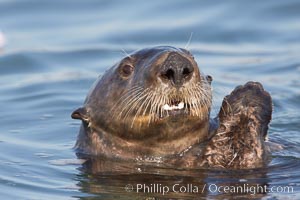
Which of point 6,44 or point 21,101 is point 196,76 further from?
point 6,44

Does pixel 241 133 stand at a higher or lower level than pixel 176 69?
lower

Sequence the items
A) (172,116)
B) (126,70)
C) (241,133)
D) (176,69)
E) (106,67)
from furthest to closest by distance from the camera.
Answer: (106,67)
(126,70)
(241,133)
(172,116)
(176,69)

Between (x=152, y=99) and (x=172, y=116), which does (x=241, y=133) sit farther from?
(x=152, y=99)

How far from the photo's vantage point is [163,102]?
7207 mm

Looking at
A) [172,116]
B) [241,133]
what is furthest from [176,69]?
[241,133]

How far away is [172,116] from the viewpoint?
7340 millimetres

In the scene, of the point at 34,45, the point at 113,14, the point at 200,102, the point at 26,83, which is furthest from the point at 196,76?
the point at 113,14

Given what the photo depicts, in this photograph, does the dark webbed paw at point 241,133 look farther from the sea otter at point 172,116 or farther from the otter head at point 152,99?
the otter head at point 152,99

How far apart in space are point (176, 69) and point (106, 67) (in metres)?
5.05

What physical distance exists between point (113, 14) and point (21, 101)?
357 cm

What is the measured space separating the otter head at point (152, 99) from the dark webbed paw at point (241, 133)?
177 millimetres

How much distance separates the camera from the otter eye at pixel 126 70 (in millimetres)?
7645

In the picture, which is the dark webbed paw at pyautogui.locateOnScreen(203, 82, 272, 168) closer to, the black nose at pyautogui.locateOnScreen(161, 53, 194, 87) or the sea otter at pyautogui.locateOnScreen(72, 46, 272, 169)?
the sea otter at pyautogui.locateOnScreen(72, 46, 272, 169)

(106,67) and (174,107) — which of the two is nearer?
(174,107)
